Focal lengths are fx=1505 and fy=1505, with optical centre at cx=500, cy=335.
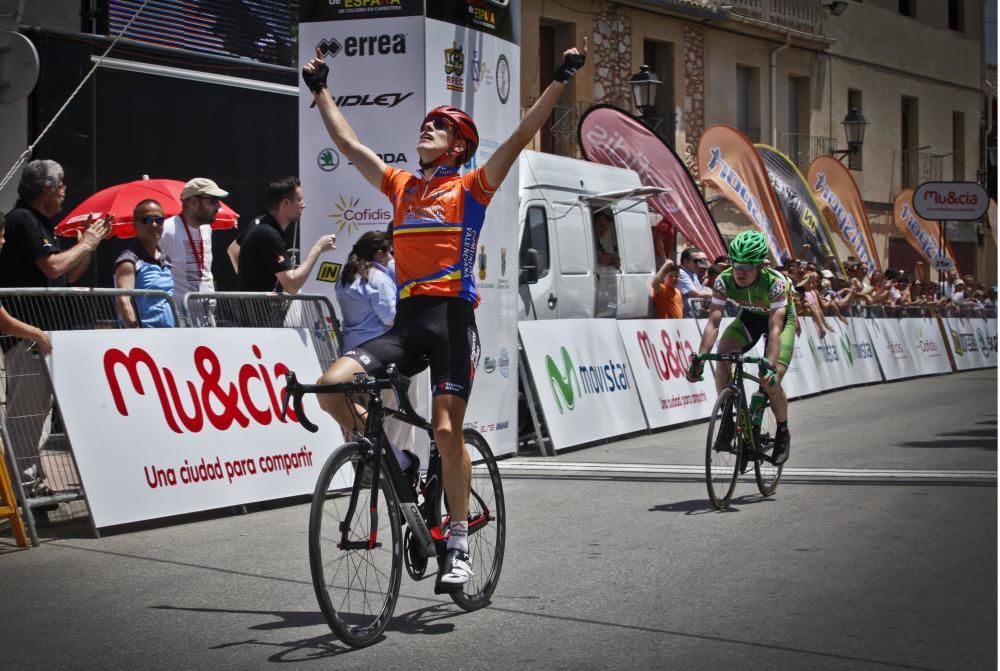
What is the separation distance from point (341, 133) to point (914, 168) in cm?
3804

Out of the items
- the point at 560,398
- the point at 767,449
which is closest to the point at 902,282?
the point at 560,398

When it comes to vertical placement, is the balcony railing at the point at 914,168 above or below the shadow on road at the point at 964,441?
above

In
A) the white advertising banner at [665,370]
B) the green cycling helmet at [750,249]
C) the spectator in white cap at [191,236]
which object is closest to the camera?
the green cycling helmet at [750,249]

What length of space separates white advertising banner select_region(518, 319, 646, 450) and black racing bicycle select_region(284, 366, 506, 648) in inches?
285

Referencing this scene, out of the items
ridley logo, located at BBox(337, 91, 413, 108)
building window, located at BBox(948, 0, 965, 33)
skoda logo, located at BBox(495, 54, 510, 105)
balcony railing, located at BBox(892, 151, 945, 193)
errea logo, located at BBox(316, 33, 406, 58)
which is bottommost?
ridley logo, located at BBox(337, 91, 413, 108)

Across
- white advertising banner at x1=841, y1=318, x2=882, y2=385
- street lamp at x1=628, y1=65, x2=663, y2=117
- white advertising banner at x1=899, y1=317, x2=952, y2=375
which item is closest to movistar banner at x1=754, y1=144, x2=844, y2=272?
white advertising banner at x1=899, y1=317, x2=952, y2=375

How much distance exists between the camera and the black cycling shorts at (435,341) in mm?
6453

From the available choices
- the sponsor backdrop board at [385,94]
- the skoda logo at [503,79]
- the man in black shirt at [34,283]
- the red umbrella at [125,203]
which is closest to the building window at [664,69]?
the red umbrella at [125,203]

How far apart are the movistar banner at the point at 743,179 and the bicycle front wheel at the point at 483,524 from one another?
18.9 metres

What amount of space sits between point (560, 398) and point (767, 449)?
145 inches

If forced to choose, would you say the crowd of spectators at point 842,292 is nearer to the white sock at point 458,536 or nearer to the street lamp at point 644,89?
the street lamp at point 644,89

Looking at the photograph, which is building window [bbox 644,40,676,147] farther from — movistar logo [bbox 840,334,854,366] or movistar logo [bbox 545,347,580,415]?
movistar logo [bbox 545,347,580,415]

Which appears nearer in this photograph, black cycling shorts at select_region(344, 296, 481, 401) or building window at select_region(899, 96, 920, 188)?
black cycling shorts at select_region(344, 296, 481, 401)

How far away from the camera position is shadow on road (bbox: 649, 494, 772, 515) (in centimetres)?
984
